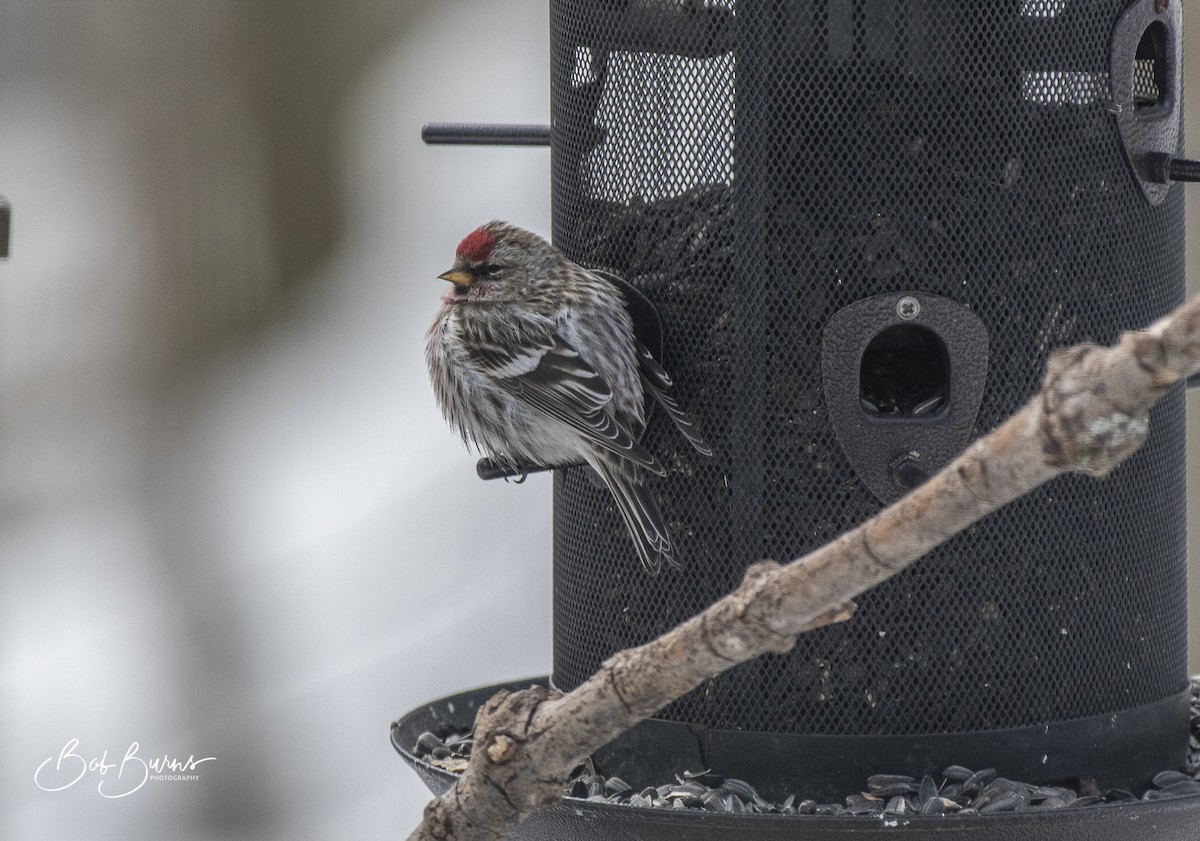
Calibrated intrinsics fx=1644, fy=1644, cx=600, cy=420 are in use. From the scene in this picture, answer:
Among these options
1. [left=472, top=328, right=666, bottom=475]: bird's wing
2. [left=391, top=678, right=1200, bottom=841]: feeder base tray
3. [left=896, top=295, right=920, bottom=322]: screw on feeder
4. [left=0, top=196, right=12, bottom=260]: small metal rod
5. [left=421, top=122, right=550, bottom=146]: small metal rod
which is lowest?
[left=391, top=678, right=1200, bottom=841]: feeder base tray

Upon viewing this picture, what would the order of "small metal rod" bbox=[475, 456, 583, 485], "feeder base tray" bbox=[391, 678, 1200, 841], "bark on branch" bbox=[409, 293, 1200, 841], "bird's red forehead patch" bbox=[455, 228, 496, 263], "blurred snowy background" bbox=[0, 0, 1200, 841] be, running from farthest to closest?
1. "blurred snowy background" bbox=[0, 0, 1200, 841]
2. "bird's red forehead patch" bbox=[455, 228, 496, 263]
3. "small metal rod" bbox=[475, 456, 583, 485]
4. "feeder base tray" bbox=[391, 678, 1200, 841]
5. "bark on branch" bbox=[409, 293, 1200, 841]

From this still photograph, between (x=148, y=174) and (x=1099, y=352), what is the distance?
6520 mm

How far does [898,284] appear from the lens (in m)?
3.29

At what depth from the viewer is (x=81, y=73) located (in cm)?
754

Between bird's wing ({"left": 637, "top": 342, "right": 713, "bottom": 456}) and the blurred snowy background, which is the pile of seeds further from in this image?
the blurred snowy background

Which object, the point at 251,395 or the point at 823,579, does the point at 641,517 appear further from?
the point at 251,395

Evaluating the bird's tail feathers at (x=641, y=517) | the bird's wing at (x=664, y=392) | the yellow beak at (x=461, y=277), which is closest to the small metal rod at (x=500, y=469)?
the bird's tail feathers at (x=641, y=517)

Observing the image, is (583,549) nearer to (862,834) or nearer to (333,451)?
(862,834)

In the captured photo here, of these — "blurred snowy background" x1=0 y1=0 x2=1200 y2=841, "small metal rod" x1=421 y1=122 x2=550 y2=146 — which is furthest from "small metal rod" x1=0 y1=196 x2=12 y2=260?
"blurred snowy background" x1=0 y1=0 x2=1200 y2=841

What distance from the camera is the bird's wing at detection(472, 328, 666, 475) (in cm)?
352

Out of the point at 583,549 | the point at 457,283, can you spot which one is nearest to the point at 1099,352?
the point at 583,549

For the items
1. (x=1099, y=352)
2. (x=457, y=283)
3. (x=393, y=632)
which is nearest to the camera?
(x=1099, y=352)

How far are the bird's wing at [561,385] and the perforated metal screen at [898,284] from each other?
0.15 meters

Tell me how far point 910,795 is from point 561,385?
121cm
